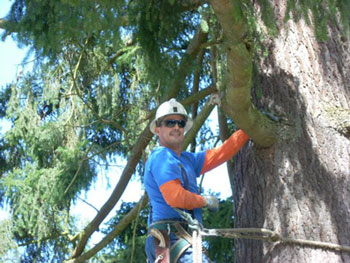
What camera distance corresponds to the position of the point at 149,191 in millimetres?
4223

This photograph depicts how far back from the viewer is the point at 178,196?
386 cm

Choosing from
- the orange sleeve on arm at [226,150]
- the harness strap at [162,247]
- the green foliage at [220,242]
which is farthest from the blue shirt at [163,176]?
the green foliage at [220,242]

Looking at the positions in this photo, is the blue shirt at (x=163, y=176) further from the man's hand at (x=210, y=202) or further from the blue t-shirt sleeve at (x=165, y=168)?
the man's hand at (x=210, y=202)

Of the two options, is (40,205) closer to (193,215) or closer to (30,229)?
(30,229)

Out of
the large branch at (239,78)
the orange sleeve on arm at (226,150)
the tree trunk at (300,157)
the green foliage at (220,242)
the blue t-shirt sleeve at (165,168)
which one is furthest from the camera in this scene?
the green foliage at (220,242)

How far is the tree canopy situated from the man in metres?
0.35

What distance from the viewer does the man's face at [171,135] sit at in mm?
4328

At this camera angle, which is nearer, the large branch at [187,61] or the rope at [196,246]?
the rope at [196,246]

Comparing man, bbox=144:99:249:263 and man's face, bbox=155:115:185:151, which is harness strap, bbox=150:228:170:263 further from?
man's face, bbox=155:115:185:151

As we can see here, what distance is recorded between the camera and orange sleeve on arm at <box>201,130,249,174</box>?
178 inches

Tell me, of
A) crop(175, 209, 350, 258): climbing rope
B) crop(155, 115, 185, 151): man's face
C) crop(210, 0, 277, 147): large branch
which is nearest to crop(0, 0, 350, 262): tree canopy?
crop(210, 0, 277, 147): large branch

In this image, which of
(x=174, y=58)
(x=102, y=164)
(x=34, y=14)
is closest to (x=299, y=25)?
(x=174, y=58)

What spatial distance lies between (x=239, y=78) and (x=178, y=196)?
0.79 m

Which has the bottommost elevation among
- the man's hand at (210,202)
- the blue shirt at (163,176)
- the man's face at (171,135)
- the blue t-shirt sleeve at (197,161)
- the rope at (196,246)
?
the rope at (196,246)
